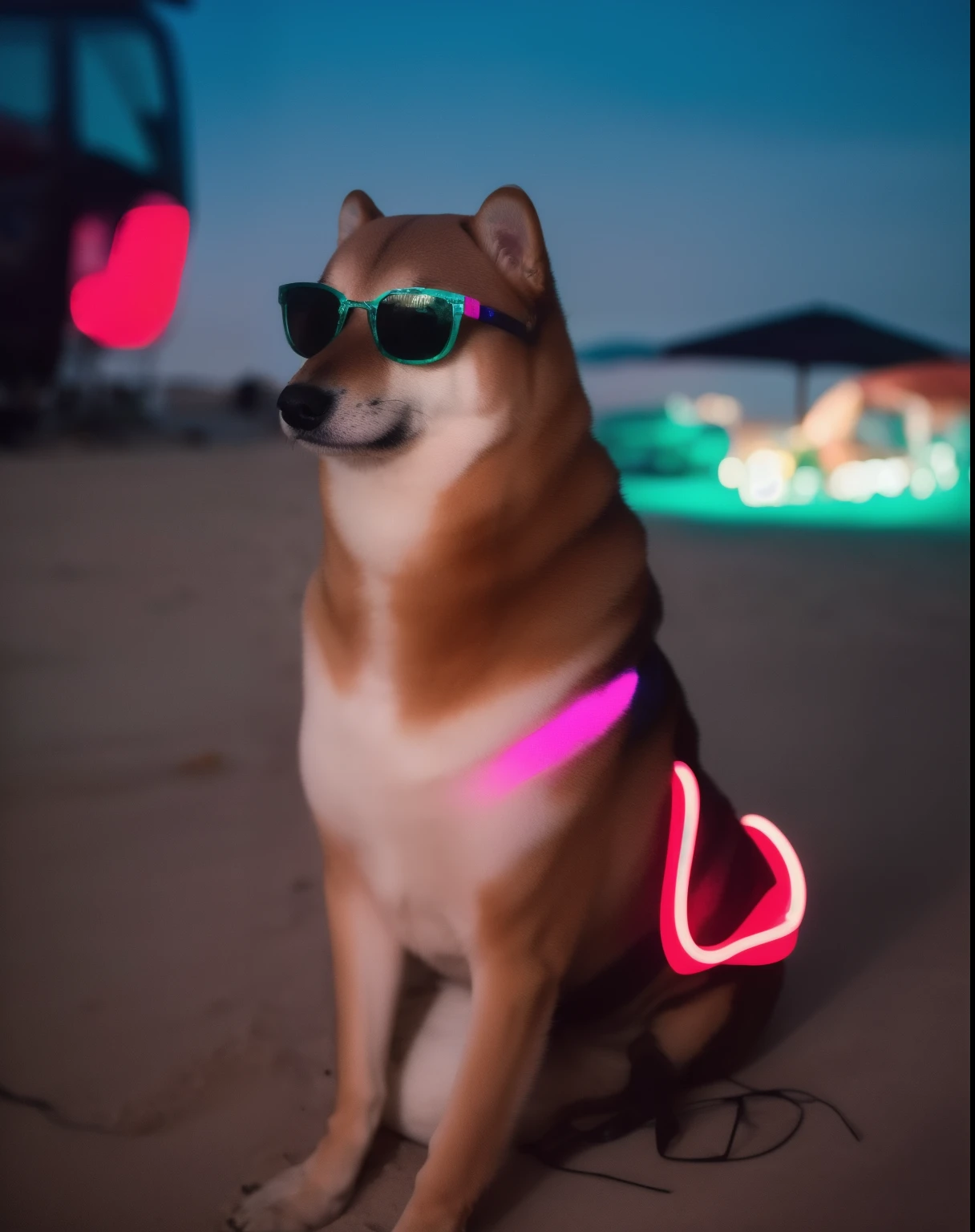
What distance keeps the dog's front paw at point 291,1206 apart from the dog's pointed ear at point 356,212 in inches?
56.0

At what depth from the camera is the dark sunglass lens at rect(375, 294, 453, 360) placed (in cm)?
139

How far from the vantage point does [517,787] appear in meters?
1.45

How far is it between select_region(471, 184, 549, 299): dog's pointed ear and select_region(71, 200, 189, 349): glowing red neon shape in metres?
0.97

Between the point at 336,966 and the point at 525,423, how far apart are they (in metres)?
0.89

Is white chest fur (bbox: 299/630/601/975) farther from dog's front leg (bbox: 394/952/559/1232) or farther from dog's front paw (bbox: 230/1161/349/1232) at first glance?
dog's front paw (bbox: 230/1161/349/1232)

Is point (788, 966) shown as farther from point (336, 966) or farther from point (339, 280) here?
point (339, 280)

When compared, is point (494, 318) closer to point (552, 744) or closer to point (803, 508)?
point (552, 744)

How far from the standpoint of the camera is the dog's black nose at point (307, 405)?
4.50 ft

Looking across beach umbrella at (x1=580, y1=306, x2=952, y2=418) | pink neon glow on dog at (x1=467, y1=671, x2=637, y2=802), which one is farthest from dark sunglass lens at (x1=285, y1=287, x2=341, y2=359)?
beach umbrella at (x1=580, y1=306, x2=952, y2=418)

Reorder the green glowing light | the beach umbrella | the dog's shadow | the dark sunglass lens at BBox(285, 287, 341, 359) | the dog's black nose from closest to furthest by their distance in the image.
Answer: the dog's black nose, the dark sunglass lens at BBox(285, 287, 341, 359), the dog's shadow, the green glowing light, the beach umbrella

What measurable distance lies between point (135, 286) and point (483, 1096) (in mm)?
1726

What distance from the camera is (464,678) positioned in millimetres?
1454

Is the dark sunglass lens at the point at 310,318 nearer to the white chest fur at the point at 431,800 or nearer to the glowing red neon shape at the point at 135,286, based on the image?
the white chest fur at the point at 431,800

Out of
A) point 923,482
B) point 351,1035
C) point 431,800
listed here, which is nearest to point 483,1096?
point 351,1035
